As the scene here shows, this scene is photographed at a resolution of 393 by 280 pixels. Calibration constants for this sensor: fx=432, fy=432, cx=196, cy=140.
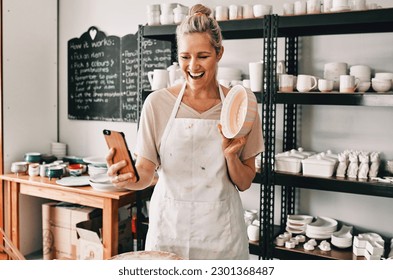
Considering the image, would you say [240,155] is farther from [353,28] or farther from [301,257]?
[353,28]

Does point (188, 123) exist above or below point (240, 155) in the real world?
above

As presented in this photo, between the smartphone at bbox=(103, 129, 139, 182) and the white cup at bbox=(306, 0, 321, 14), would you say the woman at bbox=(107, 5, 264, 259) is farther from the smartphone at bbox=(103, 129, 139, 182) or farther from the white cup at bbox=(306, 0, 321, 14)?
the white cup at bbox=(306, 0, 321, 14)

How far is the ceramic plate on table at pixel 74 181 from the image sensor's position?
2.74 metres

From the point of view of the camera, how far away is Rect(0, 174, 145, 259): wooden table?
2.53m

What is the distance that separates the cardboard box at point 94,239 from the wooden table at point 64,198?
10cm

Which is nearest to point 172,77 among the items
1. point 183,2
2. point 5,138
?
point 183,2

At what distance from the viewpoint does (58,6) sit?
341cm

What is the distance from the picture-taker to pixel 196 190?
57.5 inches

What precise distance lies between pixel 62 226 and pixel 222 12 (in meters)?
1.79

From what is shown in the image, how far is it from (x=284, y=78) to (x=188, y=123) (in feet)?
2.92

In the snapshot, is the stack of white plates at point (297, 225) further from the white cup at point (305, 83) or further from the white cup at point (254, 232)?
the white cup at point (305, 83)

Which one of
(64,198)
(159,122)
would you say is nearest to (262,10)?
(159,122)

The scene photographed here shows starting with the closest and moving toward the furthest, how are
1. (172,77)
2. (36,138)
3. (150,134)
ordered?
(150,134) < (172,77) < (36,138)

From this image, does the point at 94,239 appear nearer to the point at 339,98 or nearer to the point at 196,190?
the point at 196,190
